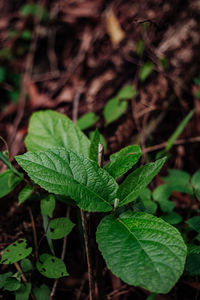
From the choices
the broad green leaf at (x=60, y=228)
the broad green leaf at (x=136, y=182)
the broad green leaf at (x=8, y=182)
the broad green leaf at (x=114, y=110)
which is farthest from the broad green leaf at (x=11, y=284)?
the broad green leaf at (x=114, y=110)

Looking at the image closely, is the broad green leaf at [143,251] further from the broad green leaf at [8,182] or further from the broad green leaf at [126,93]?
the broad green leaf at [126,93]

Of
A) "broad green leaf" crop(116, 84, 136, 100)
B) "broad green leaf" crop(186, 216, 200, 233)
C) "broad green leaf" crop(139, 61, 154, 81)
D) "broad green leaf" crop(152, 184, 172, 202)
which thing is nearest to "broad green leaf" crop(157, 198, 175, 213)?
"broad green leaf" crop(152, 184, 172, 202)

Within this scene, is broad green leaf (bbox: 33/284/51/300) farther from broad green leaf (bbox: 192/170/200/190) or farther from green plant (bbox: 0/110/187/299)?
broad green leaf (bbox: 192/170/200/190)

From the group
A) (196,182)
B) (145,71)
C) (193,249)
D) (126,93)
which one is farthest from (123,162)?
(145,71)

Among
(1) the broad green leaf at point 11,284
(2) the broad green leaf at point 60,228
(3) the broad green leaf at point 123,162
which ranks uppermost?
(3) the broad green leaf at point 123,162

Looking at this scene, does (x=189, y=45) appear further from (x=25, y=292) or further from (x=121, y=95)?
(x=25, y=292)

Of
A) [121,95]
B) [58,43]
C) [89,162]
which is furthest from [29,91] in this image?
[89,162]
